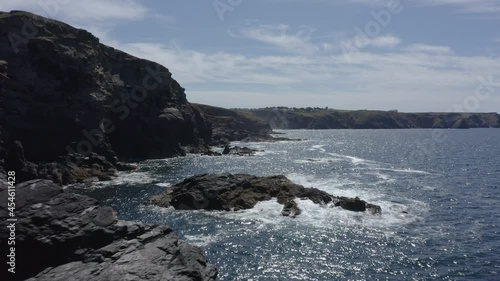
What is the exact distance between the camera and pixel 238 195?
199 feet

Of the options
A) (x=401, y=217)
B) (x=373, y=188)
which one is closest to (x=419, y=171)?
(x=373, y=188)

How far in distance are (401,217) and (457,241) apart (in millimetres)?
9749

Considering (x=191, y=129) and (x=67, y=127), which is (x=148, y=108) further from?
(x=67, y=127)

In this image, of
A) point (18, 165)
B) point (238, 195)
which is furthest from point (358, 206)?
point (18, 165)

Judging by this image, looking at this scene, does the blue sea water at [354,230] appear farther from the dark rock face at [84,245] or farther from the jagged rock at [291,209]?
the dark rock face at [84,245]

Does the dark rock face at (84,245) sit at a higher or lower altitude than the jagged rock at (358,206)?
higher

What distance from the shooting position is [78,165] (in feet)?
270
